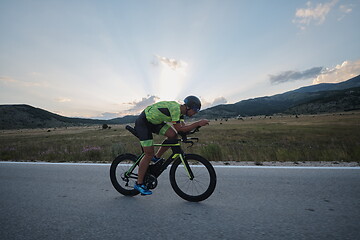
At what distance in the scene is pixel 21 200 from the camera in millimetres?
3322

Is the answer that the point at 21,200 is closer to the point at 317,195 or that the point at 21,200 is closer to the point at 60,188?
the point at 60,188

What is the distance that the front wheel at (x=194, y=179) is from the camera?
3074mm

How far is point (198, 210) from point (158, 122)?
62.3 inches

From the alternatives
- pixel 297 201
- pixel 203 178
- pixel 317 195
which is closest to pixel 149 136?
pixel 203 178

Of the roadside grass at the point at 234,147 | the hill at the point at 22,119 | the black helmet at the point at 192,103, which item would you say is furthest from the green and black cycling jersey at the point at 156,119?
the hill at the point at 22,119

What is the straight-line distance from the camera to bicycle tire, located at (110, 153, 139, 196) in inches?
139

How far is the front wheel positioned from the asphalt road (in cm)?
15

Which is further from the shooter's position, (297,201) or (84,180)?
(84,180)

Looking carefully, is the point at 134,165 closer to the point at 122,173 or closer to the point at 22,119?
the point at 122,173

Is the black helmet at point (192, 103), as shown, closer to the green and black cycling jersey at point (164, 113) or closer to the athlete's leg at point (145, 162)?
the green and black cycling jersey at point (164, 113)

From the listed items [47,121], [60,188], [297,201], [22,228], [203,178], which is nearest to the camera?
[22,228]

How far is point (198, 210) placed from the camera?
2.78 meters

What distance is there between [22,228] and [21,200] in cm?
123

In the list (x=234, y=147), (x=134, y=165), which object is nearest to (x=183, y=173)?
(x=134, y=165)
